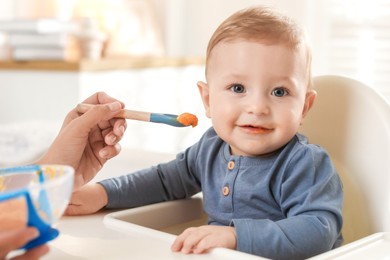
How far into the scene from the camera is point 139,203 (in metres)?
1.04

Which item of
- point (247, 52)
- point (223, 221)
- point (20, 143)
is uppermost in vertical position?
point (247, 52)

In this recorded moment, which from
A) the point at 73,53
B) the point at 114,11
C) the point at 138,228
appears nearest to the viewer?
the point at 138,228

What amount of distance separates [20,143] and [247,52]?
1405mm

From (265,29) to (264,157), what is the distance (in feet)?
0.61

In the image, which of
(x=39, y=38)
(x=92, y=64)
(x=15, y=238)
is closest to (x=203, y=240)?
(x=15, y=238)

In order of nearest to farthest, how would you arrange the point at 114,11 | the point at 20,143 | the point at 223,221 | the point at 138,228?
1. the point at 138,228
2. the point at 223,221
3. the point at 20,143
4. the point at 114,11

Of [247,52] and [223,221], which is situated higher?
[247,52]

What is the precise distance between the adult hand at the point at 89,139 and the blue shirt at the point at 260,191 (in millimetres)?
46

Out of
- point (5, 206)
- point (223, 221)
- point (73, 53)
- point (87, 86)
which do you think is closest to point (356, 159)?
point (223, 221)

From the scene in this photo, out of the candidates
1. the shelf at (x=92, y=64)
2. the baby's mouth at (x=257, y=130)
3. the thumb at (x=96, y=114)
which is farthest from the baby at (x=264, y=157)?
the shelf at (x=92, y=64)

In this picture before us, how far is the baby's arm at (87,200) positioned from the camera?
964 millimetres

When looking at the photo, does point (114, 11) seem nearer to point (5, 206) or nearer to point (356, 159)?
point (356, 159)

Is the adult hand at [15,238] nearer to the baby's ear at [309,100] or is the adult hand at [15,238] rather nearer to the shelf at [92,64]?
the baby's ear at [309,100]

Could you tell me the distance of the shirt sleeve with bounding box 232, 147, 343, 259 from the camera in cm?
80
